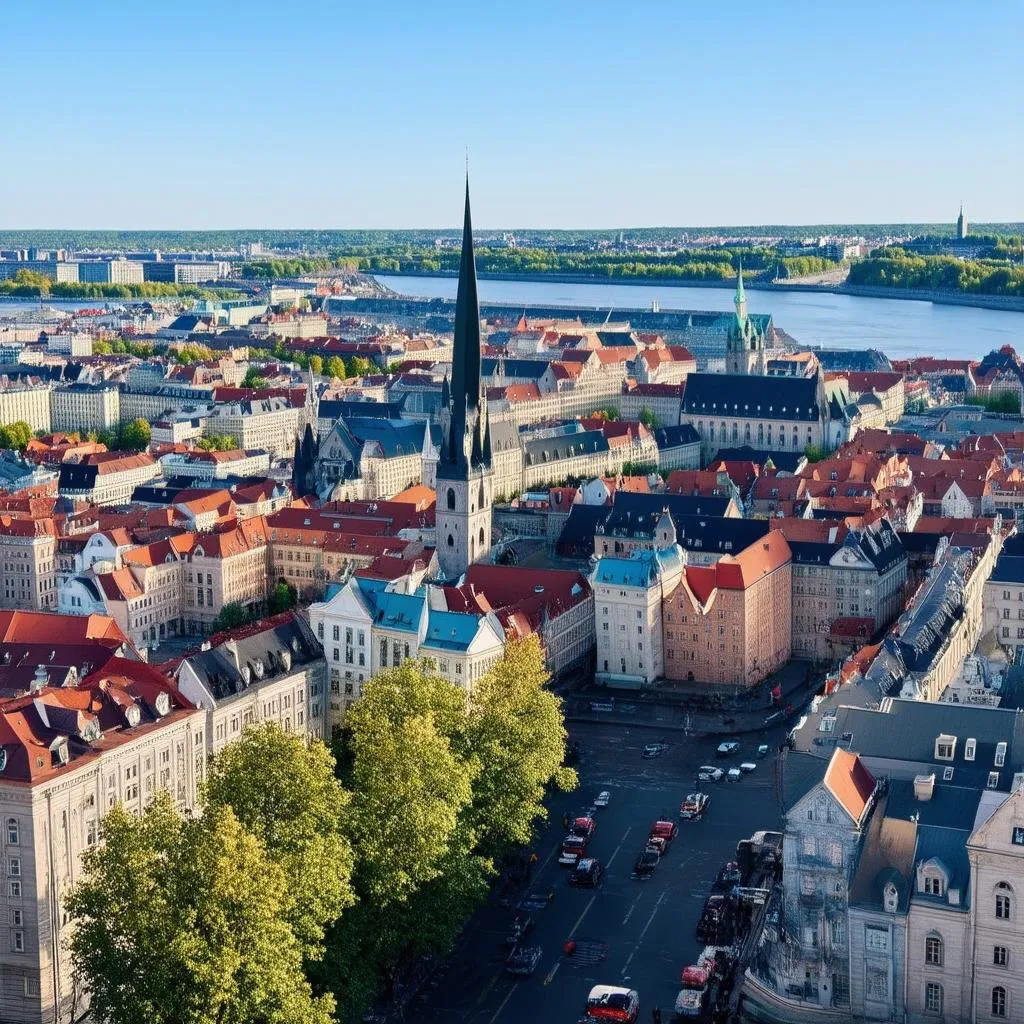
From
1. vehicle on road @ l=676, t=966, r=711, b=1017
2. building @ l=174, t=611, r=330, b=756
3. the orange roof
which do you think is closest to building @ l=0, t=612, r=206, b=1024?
building @ l=174, t=611, r=330, b=756

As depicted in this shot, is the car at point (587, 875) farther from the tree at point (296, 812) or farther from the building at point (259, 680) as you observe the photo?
the building at point (259, 680)

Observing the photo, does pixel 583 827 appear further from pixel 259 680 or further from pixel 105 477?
pixel 105 477

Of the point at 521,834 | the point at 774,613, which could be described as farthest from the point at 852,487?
the point at 521,834

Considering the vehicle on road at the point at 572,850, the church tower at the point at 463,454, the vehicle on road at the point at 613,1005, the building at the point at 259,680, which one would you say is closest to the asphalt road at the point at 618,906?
the vehicle on road at the point at 572,850

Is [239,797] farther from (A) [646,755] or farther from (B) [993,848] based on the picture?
(A) [646,755]

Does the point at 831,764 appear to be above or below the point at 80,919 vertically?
above

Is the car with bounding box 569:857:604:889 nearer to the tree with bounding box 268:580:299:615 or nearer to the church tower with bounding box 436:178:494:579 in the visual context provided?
the church tower with bounding box 436:178:494:579
